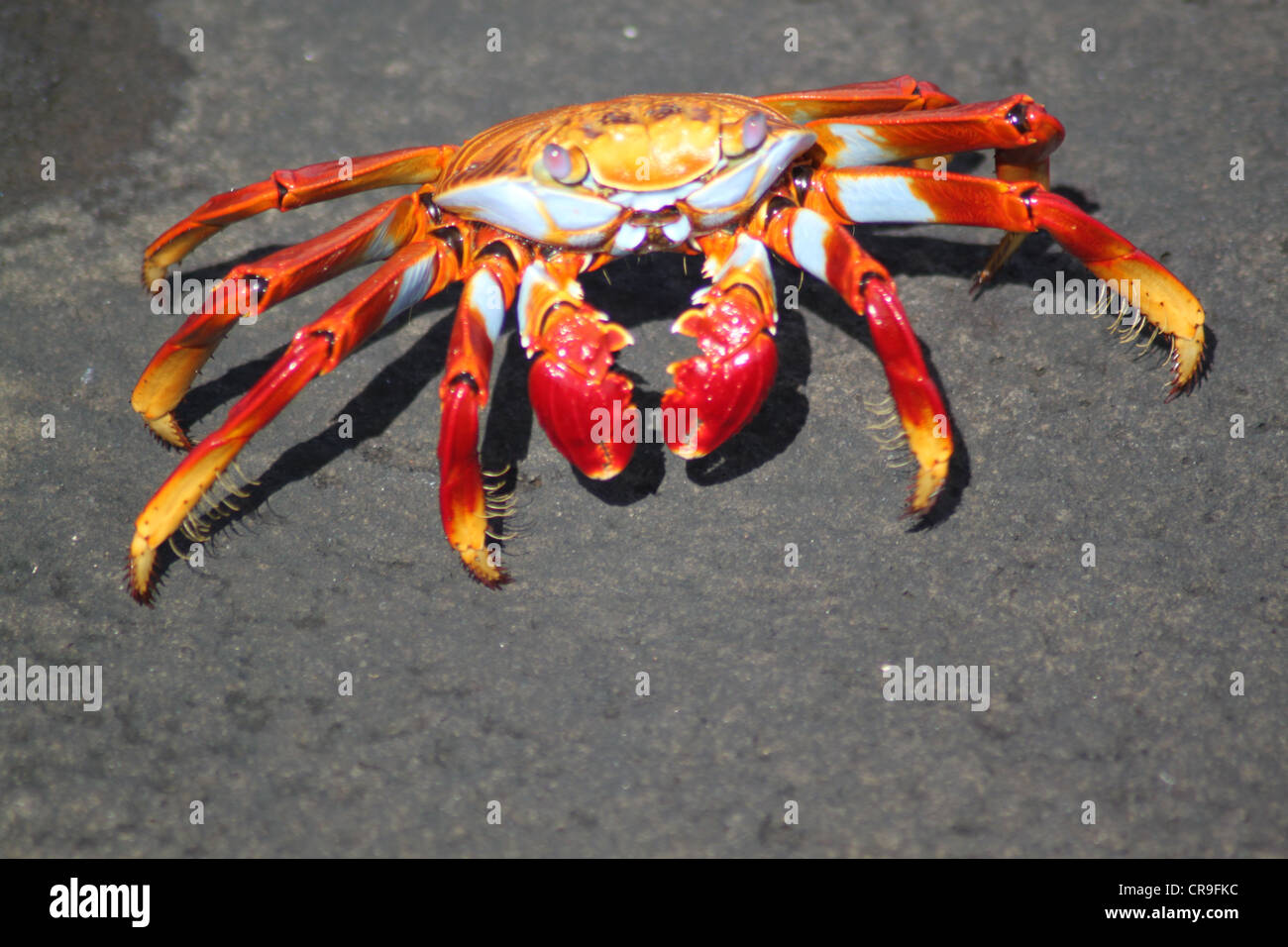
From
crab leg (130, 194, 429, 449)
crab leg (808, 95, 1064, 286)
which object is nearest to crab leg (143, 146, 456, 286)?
crab leg (130, 194, 429, 449)

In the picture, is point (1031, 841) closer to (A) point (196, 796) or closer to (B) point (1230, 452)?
(B) point (1230, 452)

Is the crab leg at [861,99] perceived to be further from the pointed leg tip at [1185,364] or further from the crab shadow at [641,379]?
the pointed leg tip at [1185,364]

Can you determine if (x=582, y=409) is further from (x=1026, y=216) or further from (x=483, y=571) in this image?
(x=1026, y=216)

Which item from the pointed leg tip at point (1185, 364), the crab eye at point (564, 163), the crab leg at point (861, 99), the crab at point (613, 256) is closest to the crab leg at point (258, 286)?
the crab at point (613, 256)

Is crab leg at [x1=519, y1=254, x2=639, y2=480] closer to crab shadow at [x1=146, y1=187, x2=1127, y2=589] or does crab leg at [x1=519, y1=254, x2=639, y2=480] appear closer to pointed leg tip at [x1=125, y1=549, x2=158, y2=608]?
crab shadow at [x1=146, y1=187, x2=1127, y2=589]

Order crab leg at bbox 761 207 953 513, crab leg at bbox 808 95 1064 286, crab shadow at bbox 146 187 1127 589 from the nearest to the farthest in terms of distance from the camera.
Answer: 1. crab leg at bbox 761 207 953 513
2. crab leg at bbox 808 95 1064 286
3. crab shadow at bbox 146 187 1127 589
